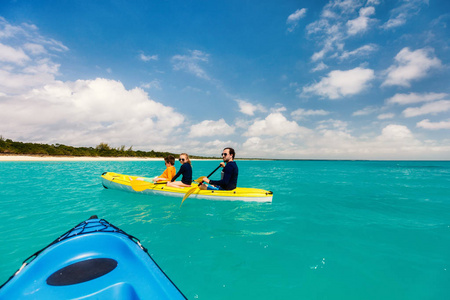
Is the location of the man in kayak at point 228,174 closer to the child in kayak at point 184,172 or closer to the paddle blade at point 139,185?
the child in kayak at point 184,172

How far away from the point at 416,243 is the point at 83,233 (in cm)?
866

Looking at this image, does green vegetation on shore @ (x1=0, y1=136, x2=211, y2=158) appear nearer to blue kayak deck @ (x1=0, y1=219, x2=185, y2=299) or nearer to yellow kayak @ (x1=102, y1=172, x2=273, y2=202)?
yellow kayak @ (x1=102, y1=172, x2=273, y2=202)

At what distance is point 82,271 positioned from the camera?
3004mm

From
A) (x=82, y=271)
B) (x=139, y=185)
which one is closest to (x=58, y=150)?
(x=139, y=185)

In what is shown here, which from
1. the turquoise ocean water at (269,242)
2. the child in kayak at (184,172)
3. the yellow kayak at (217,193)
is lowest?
the turquoise ocean water at (269,242)

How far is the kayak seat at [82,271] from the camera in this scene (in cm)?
282

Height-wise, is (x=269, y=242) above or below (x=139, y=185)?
below

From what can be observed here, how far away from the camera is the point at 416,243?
217 inches

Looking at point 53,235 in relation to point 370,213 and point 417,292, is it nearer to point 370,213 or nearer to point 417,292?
point 417,292

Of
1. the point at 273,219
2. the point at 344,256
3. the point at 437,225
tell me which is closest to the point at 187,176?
the point at 273,219

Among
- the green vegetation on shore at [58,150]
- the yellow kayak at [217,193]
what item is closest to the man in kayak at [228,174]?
the yellow kayak at [217,193]

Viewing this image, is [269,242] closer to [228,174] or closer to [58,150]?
[228,174]

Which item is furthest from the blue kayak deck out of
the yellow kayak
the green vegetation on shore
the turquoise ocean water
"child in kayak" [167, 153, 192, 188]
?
the green vegetation on shore

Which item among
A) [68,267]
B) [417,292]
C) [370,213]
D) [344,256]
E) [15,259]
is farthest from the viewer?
[370,213]
